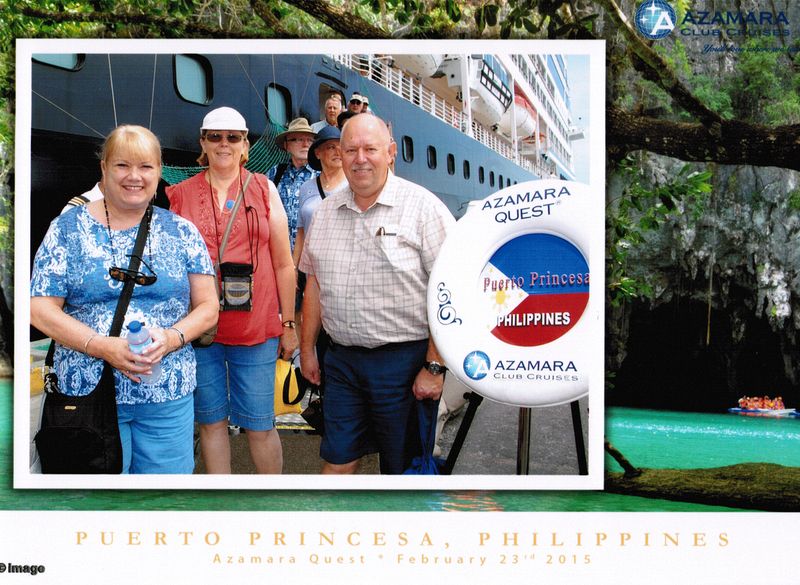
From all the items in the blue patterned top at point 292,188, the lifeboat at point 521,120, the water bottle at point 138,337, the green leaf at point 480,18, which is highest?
the green leaf at point 480,18

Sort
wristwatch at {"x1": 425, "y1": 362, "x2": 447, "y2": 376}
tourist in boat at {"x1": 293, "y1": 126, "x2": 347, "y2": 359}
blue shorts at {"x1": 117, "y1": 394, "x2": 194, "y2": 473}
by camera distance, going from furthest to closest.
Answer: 1. tourist in boat at {"x1": 293, "y1": 126, "x2": 347, "y2": 359}
2. wristwatch at {"x1": 425, "y1": 362, "x2": 447, "y2": 376}
3. blue shorts at {"x1": 117, "y1": 394, "x2": 194, "y2": 473}

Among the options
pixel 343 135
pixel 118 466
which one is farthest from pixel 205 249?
pixel 118 466

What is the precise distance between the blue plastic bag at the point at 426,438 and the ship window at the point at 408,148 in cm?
106

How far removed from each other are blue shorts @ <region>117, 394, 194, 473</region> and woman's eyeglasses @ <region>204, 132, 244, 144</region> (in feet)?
3.45

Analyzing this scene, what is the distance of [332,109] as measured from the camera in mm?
3146

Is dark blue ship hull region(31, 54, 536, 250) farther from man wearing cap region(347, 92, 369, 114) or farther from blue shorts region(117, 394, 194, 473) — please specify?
blue shorts region(117, 394, 194, 473)

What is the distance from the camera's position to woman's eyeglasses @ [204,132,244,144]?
3023mm

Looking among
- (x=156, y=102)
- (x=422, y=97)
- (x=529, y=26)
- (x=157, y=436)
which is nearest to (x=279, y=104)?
(x=156, y=102)

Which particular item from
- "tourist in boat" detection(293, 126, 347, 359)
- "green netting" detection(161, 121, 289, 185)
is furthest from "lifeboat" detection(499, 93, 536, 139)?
"green netting" detection(161, 121, 289, 185)

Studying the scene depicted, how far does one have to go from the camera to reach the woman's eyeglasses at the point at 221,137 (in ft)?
9.92

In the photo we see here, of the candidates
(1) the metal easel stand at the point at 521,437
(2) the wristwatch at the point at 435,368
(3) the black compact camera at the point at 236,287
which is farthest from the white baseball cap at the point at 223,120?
(1) the metal easel stand at the point at 521,437

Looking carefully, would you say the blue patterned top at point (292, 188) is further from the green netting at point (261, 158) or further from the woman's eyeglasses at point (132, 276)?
the woman's eyeglasses at point (132, 276)

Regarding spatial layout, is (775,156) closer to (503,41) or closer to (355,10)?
(503,41)

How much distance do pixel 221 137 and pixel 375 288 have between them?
2.95 feet
